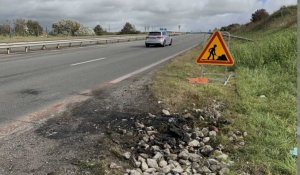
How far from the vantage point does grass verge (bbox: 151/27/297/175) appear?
5.07 meters

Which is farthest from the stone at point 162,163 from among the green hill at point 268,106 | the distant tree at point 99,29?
the distant tree at point 99,29

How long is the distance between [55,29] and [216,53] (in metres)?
56.9

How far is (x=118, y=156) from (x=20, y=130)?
1805mm

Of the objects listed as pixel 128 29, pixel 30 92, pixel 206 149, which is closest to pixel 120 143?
pixel 206 149

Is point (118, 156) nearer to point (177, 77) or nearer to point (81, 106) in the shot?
point (81, 106)

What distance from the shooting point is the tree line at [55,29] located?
48.0 m

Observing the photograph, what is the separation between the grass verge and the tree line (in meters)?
38.0

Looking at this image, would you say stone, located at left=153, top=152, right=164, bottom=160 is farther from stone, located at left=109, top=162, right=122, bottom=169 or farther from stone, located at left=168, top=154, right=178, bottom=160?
stone, located at left=109, top=162, right=122, bottom=169

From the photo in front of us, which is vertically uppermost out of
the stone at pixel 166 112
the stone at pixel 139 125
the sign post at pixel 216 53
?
the sign post at pixel 216 53

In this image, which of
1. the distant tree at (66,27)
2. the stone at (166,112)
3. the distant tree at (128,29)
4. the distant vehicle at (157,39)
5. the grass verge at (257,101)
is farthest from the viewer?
the distant tree at (128,29)

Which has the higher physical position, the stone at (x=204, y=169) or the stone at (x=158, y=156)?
the stone at (x=158, y=156)

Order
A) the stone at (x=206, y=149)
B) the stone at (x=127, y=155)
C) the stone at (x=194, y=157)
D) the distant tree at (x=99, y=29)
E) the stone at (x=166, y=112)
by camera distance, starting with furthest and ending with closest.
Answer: the distant tree at (x=99, y=29), the stone at (x=166, y=112), the stone at (x=206, y=149), the stone at (x=194, y=157), the stone at (x=127, y=155)

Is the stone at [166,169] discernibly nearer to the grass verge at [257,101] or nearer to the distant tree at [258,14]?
the grass verge at [257,101]

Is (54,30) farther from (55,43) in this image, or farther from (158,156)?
(158,156)
